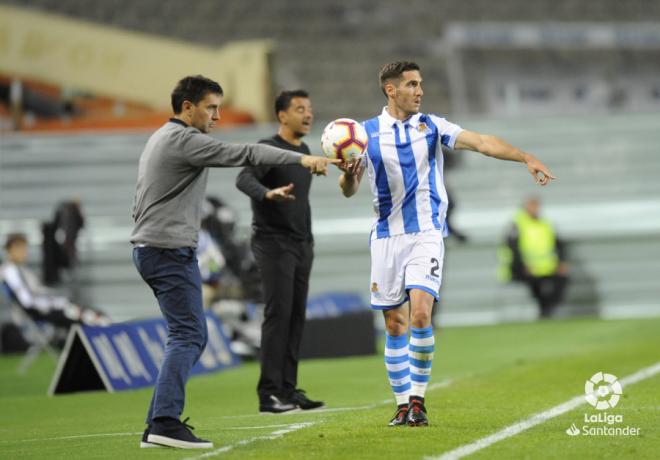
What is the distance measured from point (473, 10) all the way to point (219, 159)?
24148 millimetres

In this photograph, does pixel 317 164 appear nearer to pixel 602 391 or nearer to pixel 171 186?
pixel 171 186

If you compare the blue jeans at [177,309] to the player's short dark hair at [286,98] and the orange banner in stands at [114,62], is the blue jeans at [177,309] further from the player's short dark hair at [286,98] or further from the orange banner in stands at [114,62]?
the orange banner in stands at [114,62]

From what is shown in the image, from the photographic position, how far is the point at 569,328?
60.8 feet

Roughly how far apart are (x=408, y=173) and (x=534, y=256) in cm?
1317

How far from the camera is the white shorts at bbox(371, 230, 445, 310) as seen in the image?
777 cm

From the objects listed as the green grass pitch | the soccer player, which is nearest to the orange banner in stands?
the green grass pitch

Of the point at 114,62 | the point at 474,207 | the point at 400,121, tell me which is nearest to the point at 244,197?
the point at 114,62

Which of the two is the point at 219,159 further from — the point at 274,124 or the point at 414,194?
the point at 274,124

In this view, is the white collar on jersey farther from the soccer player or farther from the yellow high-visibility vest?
the yellow high-visibility vest

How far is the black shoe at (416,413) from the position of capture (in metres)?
7.61

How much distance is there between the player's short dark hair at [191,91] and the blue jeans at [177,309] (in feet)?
2.71

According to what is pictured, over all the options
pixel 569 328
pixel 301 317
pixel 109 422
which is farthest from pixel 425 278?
pixel 569 328

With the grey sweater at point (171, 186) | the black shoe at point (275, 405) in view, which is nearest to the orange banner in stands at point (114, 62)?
the black shoe at point (275, 405)

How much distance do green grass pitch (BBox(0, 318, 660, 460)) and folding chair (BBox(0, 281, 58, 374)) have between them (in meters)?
0.23
